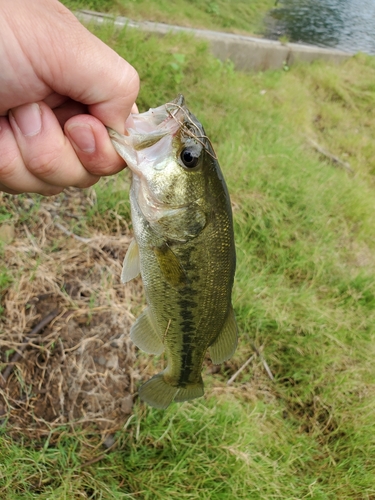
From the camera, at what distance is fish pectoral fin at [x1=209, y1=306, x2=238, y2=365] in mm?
1839

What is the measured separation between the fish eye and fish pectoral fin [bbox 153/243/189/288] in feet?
1.03

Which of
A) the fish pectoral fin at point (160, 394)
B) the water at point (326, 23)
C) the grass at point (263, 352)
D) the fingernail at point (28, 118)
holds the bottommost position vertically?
the grass at point (263, 352)

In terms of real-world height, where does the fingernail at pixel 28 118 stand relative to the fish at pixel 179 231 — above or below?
above

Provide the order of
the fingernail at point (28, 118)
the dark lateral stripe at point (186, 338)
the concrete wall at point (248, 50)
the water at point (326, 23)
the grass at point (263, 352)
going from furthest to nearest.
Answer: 1. the water at point (326, 23)
2. the concrete wall at point (248, 50)
3. the grass at point (263, 352)
4. the dark lateral stripe at point (186, 338)
5. the fingernail at point (28, 118)

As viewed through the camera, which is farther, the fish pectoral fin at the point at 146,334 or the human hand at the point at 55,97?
the fish pectoral fin at the point at 146,334

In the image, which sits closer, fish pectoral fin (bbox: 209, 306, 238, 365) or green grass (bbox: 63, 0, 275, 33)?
fish pectoral fin (bbox: 209, 306, 238, 365)

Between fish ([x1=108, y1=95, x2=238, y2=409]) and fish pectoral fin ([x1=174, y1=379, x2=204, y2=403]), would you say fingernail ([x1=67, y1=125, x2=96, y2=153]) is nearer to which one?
fish ([x1=108, y1=95, x2=238, y2=409])

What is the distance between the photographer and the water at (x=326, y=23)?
41.1ft

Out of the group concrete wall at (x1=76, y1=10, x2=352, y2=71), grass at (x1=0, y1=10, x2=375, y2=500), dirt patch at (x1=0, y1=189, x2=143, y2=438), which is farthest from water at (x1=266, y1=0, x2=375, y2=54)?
dirt patch at (x1=0, y1=189, x2=143, y2=438)

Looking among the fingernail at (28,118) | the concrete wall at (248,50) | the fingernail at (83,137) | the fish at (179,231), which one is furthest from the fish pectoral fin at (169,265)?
the concrete wall at (248,50)

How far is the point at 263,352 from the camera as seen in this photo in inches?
130

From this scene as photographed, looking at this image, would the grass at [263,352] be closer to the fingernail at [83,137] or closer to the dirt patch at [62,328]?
the dirt patch at [62,328]

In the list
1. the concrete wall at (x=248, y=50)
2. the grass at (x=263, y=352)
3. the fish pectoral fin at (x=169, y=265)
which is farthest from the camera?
the concrete wall at (x=248, y=50)

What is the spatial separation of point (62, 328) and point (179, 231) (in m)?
1.32
